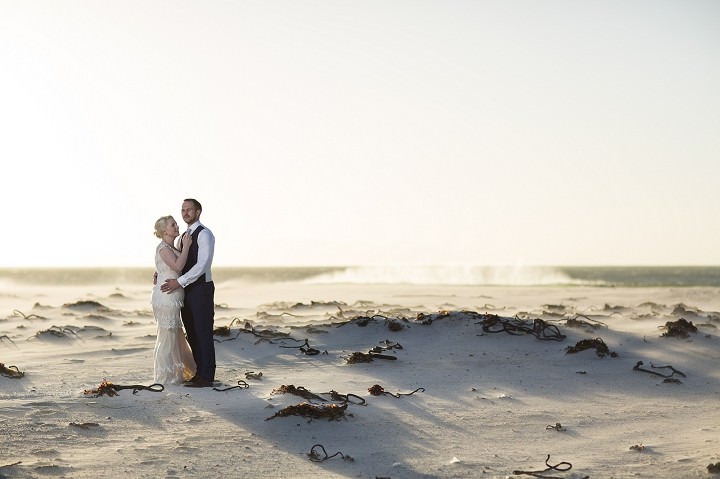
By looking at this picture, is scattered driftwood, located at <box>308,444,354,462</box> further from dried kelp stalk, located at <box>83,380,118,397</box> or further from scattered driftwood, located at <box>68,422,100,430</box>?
dried kelp stalk, located at <box>83,380,118,397</box>

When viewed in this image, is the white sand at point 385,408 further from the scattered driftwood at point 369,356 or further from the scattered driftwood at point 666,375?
the scattered driftwood at point 369,356

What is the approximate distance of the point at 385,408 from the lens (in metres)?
8.09

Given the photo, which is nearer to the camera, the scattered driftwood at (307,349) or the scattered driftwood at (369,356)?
the scattered driftwood at (369,356)

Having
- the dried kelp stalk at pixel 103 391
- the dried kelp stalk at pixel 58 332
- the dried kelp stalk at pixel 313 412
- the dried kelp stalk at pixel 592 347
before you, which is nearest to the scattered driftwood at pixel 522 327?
the dried kelp stalk at pixel 592 347

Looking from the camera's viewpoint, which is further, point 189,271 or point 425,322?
point 425,322

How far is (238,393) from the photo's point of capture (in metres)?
8.67

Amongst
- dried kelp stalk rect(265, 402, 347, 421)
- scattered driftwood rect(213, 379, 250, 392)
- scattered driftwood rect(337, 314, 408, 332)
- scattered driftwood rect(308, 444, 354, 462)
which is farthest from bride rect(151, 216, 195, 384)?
scattered driftwood rect(337, 314, 408, 332)

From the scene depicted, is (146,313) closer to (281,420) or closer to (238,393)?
(238,393)

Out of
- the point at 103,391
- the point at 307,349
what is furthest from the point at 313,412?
the point at 307,349

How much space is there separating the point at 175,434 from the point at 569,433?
3.75 metres

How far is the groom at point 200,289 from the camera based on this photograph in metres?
9.05

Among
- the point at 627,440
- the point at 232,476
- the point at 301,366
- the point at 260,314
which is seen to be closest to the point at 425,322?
the point at 301,366

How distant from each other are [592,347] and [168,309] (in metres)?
6.29

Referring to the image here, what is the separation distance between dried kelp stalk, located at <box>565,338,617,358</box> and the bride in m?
5.75
